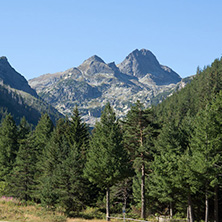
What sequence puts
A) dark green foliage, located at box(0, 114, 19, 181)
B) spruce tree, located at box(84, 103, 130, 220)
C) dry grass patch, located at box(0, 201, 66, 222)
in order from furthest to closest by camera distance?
dark green foliage, located at box(0, 114, 19, 181) < spruce tree, located at box(84, 103, 130, 220) < dry grass patch, located at box(0, 201, 66, 222)

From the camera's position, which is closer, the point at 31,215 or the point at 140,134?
the point at 31,215

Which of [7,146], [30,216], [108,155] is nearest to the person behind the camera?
[30,216]

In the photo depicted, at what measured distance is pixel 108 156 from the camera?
35688 mm

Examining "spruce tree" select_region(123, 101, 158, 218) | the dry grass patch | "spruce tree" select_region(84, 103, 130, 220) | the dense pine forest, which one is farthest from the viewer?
"spruce tree" select_region(123, 101, 158, 218)

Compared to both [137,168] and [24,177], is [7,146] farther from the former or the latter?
[137,168]

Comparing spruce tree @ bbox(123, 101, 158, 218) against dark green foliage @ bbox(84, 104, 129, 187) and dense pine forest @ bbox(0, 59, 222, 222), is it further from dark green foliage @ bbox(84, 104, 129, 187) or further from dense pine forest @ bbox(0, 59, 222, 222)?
dark green foliage @ bbox(84, 104, 129, 187)

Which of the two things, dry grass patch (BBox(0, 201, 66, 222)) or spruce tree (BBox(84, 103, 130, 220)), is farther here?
spruce tree (BBox(84, 103, 130, 220))

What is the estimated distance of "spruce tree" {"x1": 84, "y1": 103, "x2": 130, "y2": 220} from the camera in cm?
→ 3566

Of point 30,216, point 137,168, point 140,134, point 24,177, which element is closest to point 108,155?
point 137,168

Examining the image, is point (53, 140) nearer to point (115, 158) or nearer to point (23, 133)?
point (23, 133)

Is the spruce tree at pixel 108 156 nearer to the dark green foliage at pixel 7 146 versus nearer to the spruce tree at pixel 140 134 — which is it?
the spruce tree at pixel 140 134

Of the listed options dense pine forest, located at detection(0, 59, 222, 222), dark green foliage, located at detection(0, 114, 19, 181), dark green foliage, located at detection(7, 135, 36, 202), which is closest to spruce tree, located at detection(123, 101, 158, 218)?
dense pine forest, located at detection(0, 59, 222, 222)

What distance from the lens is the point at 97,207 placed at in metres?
47.2

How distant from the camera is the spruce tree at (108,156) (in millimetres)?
35656
